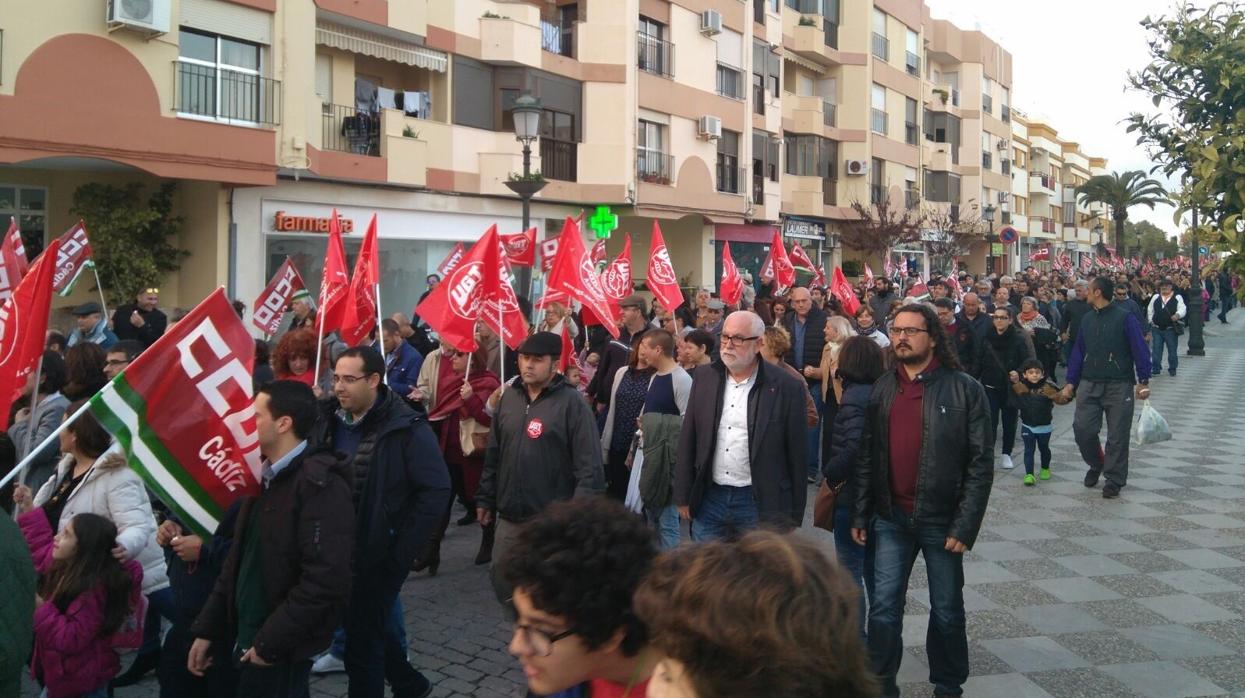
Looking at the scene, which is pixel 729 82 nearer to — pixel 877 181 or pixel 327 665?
pixel 877 181

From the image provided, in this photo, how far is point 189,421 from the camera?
14.0 ft

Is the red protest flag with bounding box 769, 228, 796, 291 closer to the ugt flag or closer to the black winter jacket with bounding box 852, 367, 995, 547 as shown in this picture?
the black winter jacket with bounding box 852, 367, 995, 547

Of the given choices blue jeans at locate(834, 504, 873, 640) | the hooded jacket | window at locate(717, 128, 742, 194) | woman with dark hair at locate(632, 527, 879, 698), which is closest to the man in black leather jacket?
blue jeans at locate(834, 504, 873, 640)

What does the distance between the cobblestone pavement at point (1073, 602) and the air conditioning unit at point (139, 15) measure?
10886mm

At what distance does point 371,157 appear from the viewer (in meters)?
20.7

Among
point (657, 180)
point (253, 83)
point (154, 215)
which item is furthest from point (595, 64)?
point (154, 215)

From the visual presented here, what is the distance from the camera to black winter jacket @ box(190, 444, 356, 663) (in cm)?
379

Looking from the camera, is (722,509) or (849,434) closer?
(849,434)

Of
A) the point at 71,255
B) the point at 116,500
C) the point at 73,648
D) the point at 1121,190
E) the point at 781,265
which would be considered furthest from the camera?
the point at 1121,190

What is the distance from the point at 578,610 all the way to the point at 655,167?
2671cm

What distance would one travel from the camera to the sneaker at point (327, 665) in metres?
5.70

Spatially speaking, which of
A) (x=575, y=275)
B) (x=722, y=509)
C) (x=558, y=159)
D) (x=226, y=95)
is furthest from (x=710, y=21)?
(x=722, y=509)

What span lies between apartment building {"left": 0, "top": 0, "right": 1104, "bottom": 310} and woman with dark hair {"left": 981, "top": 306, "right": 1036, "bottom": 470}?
11.5 m

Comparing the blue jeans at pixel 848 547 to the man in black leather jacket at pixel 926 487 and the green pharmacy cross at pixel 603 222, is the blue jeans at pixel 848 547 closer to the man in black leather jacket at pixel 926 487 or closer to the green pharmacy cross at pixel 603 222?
the man in black leather jacket at pixel 926 487
